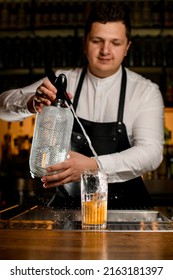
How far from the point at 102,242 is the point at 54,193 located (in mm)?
1001

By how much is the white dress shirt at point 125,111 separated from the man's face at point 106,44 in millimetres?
202

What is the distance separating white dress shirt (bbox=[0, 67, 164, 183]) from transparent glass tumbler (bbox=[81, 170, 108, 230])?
1.52ft

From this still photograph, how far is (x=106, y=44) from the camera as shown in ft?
6.73

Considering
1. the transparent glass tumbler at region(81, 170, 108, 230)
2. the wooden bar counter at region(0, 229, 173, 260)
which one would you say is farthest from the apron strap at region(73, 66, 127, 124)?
the wooden bar counter at region(0, 229, 173, 260)

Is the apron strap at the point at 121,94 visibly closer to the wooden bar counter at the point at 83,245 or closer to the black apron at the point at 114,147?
the black apron at the point at 114,147

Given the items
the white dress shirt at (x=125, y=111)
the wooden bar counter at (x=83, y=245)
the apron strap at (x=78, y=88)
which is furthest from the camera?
the apron strap at (x=78, y=88)

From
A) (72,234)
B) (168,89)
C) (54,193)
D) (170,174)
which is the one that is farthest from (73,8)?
(72,234)

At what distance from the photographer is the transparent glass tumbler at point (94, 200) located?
1.36 meters

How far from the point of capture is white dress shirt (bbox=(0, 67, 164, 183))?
1966 millimetres

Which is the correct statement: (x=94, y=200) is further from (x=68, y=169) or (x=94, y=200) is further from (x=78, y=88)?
(x=78, y=88)

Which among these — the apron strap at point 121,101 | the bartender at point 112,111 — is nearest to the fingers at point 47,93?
the bartender at point 112,111

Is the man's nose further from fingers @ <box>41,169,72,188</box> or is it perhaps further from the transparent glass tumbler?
the transparent glass tumbler
